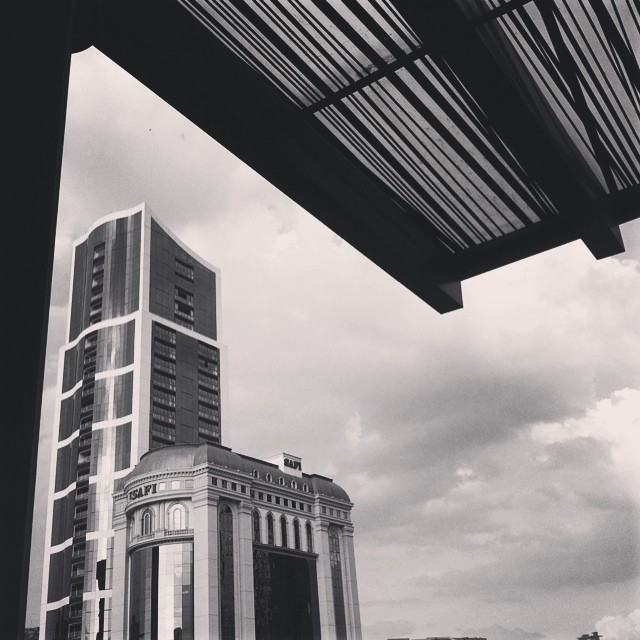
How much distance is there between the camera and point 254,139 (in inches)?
204

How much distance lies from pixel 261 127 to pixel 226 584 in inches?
A: 2649

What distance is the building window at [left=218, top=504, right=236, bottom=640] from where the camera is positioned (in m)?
66.9

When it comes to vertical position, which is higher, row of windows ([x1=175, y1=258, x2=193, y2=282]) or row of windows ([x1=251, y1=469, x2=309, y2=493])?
row of windows ([x1=175, y1=258, x2=193, y2=282])

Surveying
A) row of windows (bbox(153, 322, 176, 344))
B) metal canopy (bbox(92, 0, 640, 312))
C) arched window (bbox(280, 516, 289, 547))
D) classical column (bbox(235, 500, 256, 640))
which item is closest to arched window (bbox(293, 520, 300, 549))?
arched window (bbox(280, 516, 289, 547))

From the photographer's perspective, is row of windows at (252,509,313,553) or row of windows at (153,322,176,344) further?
row of windows at (153,322,176,344)

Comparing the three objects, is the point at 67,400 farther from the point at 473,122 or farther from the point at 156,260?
the point at 473,122

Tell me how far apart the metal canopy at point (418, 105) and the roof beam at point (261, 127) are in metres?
0.01

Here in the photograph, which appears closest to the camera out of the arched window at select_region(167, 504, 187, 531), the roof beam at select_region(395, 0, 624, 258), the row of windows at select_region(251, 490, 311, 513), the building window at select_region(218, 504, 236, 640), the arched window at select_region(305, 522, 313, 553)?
the roof beam at select_region(395, 0, 624, 258)

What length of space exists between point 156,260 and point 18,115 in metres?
101

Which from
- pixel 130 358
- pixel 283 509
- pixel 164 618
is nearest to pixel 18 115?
pixel 164 618

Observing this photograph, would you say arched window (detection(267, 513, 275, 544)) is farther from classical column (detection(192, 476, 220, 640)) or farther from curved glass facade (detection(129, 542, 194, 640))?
curved glass facade (detection(129, 542, 194, 640))

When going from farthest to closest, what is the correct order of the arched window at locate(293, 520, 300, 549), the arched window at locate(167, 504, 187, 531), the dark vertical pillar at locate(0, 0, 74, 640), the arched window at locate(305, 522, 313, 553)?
the arched window at locate(305, 522, 313, 553)
the arched window at locate(293, 520, 300, 549)
the arched window at locate(167, 504, 187, 531)
the dark vertical pillar at locate(0, 0, 74, 640)

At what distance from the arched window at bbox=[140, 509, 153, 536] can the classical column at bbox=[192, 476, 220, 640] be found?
4.11 m

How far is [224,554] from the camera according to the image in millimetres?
68562
